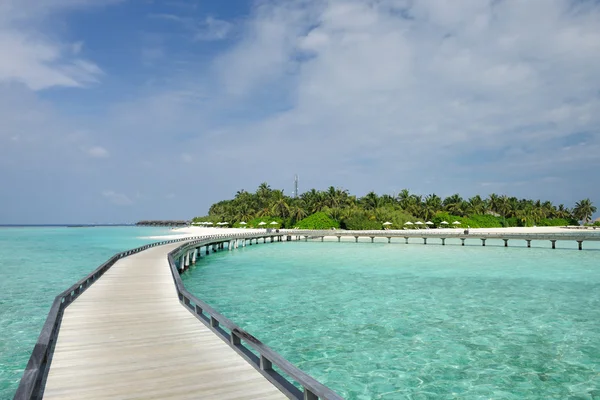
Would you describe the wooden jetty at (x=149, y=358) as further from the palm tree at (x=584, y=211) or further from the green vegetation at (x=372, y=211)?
the palm tree at (x=584, y=211)

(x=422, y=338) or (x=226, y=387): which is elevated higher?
(x=226, y=387)

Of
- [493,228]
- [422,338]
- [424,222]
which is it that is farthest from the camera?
[493,228]

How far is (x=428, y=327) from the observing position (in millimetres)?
14172

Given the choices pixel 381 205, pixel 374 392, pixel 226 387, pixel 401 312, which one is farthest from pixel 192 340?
pixel 381 205

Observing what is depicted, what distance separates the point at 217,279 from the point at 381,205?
2753 inches

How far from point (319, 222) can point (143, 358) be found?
73316mm

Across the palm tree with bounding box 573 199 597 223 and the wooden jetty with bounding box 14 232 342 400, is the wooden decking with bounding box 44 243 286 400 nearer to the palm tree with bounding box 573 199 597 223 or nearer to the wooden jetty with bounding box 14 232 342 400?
the wooden jetty with bounding box 14 232 342 400

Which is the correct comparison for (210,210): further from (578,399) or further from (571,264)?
(578,399)

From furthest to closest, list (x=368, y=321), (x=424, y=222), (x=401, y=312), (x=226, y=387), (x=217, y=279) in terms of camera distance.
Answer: (x=424, y=222), (x=217, y=279), (x=401, y=312), (x=368, y=321), (x=226, y=387)

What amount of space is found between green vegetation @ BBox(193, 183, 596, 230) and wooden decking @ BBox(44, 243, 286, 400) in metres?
69.2

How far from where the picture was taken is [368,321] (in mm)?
14930

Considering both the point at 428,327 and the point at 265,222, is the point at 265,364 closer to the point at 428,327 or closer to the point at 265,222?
the point at 428,327

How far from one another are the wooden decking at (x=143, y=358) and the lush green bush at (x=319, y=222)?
67885 mm

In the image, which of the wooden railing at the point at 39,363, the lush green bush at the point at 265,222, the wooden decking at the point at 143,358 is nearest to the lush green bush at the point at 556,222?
the lush green bush at the point at 265,222
